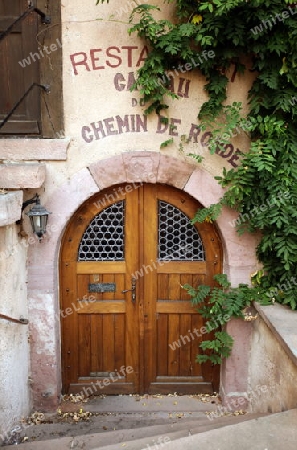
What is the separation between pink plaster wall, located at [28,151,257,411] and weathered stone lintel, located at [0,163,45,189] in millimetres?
333

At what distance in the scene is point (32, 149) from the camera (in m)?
3.96

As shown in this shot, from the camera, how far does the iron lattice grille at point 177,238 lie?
14.3ft

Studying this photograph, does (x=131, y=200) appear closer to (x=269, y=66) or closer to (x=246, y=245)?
(x=246, y=245)

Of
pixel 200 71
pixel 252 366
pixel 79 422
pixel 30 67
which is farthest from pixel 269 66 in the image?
pixel 79 422

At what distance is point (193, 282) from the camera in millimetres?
4418

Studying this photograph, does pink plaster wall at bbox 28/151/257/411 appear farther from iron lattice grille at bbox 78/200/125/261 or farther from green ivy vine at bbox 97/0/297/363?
iron lattice grille at bbox 78/200/125/261

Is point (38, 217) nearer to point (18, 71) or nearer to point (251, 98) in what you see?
point (18, 71)

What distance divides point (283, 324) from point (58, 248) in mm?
2214

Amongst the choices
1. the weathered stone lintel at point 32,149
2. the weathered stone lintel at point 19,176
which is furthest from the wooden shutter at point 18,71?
the weathered stone lintel at point 19,176

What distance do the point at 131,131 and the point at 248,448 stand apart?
2.77 m

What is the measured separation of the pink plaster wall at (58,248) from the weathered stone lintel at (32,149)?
29 cm

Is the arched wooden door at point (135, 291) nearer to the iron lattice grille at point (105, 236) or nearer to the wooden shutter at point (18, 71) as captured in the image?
the iron lattice grille at point (105, 236)

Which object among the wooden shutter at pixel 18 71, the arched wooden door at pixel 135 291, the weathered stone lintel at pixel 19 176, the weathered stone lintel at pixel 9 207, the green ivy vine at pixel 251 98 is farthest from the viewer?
the arched wooden door at pixel 135 291

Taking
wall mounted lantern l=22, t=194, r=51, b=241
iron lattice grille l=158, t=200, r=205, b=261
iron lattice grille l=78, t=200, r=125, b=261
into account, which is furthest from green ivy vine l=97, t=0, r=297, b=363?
wall mounted lantern l=22, t=194, r=51, b=241
